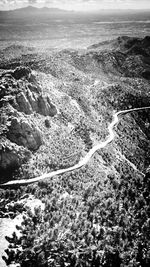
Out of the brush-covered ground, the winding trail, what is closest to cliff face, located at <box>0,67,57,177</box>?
the brush-covered ground

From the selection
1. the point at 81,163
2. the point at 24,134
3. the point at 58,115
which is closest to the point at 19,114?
the point at 24,134

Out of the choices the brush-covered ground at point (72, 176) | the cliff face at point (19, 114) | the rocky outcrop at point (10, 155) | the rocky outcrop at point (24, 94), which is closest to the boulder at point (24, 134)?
the cliff face at point (19, 114)

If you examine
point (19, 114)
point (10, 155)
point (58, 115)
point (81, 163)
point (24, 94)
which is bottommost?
point (81, 163)

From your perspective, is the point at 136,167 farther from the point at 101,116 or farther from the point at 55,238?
the point at 55,238

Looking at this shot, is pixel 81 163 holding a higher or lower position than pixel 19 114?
lower

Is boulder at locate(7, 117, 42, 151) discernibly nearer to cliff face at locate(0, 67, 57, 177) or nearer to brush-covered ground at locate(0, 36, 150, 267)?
cliff face at locate(0, 67, 57, 177)

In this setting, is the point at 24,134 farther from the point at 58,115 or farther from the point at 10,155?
the point at 58,115

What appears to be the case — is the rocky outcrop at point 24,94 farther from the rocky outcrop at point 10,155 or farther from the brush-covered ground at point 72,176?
the rocky outcrop at point 10,155

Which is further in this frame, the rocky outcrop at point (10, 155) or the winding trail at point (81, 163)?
the rocky outcrop at point (10, 155)
